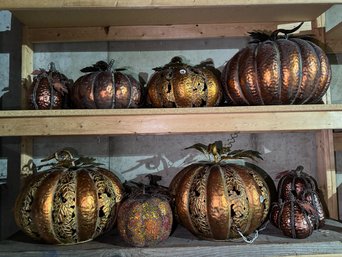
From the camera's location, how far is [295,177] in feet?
4.47

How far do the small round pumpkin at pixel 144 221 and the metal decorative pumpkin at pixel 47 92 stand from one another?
0.55m

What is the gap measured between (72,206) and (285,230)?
0.86m

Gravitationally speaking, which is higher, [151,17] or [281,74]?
[151,17]

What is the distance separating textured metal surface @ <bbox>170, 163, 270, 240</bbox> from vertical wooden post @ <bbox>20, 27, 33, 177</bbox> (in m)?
0.89

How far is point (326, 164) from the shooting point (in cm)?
158

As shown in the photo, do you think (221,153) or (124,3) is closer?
(124,3)

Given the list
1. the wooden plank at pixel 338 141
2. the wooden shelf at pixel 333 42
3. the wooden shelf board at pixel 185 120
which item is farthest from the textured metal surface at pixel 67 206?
the wooden shelf at pixel 333 42

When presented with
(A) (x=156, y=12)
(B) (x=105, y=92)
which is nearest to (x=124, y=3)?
(A) (x=156, y=12)

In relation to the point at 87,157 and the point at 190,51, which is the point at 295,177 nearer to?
the point at 190,51

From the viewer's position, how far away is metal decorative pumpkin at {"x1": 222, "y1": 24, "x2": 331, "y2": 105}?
119 centimetres

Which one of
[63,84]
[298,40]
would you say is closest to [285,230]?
[298,40]

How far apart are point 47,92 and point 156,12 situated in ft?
2.06

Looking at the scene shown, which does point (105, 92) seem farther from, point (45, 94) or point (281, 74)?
point (281, 74)

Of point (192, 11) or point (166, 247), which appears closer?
point (166, 247)
